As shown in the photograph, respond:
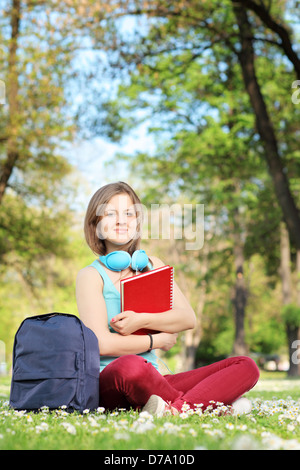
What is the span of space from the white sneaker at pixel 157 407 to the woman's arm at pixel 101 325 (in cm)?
38

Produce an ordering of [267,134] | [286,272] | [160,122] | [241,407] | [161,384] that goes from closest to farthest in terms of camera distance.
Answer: [161,384] < [241,407] < [267,134] < [160,122] < [286,272]

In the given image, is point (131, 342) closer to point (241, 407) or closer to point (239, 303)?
point (241, 407)

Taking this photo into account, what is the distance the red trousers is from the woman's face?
974mm

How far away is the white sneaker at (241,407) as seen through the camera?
12.3ft

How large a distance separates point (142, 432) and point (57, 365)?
0.95 meters

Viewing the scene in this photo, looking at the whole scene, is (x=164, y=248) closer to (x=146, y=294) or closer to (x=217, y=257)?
(x=217, y=257)

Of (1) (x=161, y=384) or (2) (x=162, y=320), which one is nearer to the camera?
(1) (x=161, y=384)

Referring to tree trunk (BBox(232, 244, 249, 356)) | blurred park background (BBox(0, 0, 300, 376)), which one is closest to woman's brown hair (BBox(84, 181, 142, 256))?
blurred park background (BBox(0, 0, 300, 376))

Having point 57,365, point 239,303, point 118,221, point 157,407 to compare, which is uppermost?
point 118,221

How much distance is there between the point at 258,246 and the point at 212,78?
7.48 meters

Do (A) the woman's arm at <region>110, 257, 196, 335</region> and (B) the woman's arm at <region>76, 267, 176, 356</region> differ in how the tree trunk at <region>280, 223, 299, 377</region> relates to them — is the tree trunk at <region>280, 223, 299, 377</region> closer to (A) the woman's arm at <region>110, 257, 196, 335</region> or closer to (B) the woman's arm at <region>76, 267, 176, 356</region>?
(A) the woman's arm at <region>110, 257, 196, 335</region>

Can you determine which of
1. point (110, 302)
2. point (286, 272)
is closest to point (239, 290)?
point (286, 272)

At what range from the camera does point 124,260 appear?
3.98 meters

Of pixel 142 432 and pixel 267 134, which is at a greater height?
pixel 267 134
